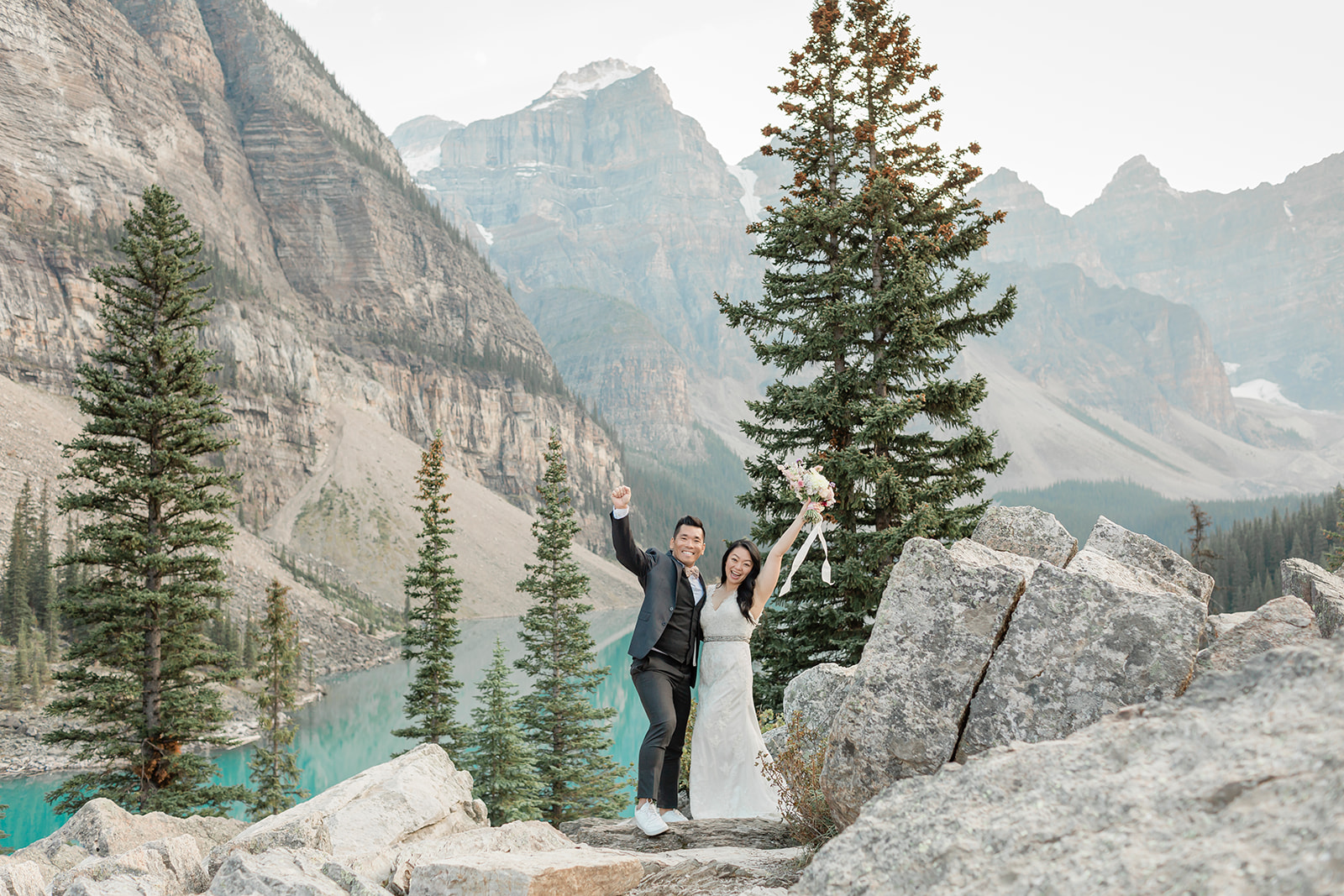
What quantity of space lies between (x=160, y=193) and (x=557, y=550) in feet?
63.3

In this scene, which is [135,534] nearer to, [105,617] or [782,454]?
[105,617]

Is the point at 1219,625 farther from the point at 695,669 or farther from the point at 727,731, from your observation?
the point at 695,669

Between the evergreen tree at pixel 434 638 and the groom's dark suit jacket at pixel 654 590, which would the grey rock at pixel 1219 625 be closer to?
the groom's dark suit jacket at pixel 654 590

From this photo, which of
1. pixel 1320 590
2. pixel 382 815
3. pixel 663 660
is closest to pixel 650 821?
pixel 663 660

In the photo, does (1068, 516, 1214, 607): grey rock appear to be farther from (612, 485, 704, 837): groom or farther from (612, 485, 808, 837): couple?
(612, 485, 704, 837): groom

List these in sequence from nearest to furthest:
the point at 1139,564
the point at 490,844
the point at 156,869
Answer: the point at 156,869, the point at 490,844, the point at 1139,564

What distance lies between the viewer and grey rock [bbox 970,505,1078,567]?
8.45 m

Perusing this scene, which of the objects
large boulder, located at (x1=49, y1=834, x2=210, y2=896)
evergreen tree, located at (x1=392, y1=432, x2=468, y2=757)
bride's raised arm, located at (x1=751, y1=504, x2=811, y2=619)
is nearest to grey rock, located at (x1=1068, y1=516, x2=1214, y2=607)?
bride's raised arm, located at (x1=751, y1=504, x2=811, y2=619)

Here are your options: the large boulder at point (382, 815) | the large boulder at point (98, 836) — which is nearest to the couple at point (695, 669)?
the large boulder at point (382, 815)

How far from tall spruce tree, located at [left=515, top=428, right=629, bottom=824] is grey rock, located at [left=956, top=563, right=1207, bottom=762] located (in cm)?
2575

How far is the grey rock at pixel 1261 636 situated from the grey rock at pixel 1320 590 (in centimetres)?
124

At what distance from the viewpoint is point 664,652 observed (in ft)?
24.4

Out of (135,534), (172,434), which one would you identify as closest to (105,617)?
(135,534)

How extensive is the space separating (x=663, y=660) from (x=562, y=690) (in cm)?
2728
